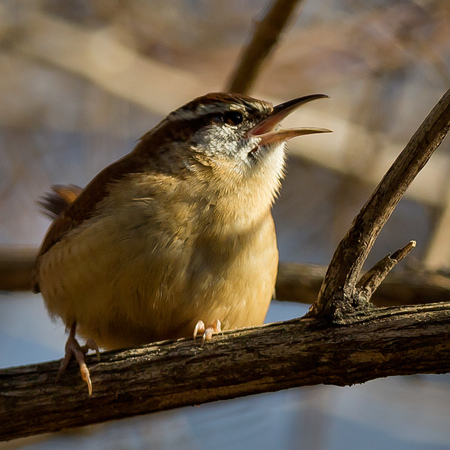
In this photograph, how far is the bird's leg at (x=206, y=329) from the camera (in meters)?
3.13

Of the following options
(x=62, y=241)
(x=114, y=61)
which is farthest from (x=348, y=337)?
(x=114, y=61)

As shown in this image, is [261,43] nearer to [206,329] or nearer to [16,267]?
[206,329]

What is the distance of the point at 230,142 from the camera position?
3.83 m

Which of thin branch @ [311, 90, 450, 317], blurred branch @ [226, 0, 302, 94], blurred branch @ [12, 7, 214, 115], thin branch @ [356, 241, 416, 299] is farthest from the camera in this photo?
blurred branch @ [12, 7, 214, 115]

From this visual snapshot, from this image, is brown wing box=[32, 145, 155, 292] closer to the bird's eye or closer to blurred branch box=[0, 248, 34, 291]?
the bird's eye

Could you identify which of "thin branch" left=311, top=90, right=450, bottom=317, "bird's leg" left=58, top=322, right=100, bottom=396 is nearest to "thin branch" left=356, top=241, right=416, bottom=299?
"thin branch" left=311, top=90, right=450, bottom=317

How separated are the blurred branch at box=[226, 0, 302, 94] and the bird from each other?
61 centimetres

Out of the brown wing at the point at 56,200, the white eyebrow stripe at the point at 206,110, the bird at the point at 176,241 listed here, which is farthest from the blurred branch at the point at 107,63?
the bird at the point at 176,241

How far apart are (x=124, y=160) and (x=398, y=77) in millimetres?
3238

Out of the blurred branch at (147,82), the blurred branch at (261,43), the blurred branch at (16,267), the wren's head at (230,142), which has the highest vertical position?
the blurred branch at (147,82)

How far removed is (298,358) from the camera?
2854 mm

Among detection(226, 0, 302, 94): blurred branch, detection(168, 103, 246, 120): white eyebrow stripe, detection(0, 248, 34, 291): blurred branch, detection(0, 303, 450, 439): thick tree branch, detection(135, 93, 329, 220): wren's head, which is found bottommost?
detection(0, 303, 450, 439): thick tree branch

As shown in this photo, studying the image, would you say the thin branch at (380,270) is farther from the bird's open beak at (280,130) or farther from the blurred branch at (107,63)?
the blurred branch at (107,63)

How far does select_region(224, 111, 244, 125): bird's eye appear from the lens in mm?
3947
